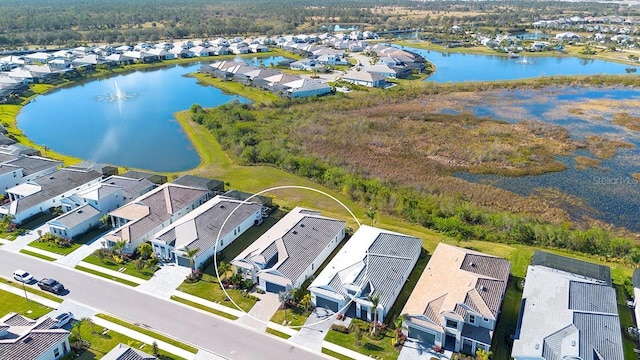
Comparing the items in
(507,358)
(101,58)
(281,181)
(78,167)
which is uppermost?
(101,58)

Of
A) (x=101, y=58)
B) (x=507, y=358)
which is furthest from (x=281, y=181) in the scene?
(x=101, y=58)

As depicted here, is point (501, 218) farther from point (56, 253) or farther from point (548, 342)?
point (56, 253)

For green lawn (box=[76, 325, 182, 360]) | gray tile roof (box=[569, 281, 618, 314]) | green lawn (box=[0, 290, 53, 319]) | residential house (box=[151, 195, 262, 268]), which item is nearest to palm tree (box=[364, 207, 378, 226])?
residential house (box=[151, 195, 262, 268])

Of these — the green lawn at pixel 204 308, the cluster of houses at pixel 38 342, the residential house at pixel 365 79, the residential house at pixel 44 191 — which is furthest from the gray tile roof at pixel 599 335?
the residential house at pixel 365 79

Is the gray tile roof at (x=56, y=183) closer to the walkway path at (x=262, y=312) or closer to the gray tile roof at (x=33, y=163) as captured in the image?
the gray tile roof at (x=33, y=163)

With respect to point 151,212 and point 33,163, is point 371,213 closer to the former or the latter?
point 151,212

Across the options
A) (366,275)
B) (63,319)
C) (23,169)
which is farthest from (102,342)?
(23,169)
